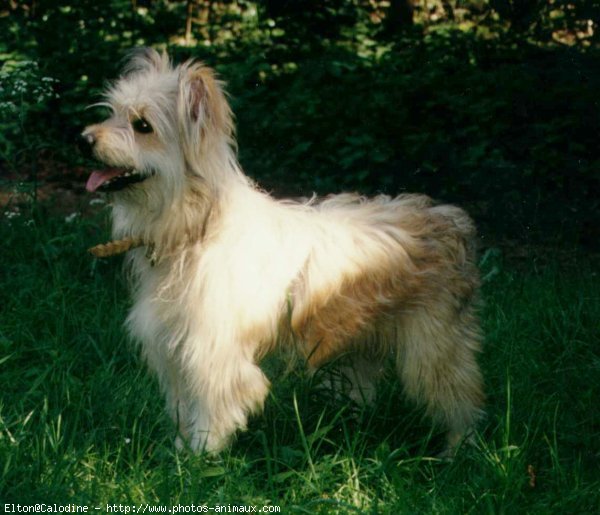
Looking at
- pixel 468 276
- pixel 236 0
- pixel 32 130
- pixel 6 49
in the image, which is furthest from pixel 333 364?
pixel 236 0

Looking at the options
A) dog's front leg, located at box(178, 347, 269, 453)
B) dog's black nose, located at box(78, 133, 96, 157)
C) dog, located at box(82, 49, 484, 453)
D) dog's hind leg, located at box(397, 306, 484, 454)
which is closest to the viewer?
dog's black nose, located at box(78, 133, 96, 157)

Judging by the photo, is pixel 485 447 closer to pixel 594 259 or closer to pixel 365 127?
pixel 594 259

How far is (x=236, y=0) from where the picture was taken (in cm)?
1052

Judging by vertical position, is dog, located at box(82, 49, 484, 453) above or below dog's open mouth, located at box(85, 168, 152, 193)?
below

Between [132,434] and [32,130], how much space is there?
194 inches

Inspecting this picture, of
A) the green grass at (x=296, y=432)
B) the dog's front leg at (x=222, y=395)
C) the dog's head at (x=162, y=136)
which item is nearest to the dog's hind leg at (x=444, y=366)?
the green grass at (x=296, y=432)

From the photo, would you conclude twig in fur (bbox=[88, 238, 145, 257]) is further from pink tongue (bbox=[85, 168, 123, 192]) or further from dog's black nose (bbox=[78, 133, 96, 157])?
dog's black nose (bbox=[78, 133, 96, 157])

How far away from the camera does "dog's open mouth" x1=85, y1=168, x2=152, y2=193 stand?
139 inches

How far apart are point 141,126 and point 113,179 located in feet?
0.76

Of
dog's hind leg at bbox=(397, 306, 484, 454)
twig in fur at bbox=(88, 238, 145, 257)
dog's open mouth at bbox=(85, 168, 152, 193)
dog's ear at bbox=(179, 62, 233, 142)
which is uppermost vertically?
dog's ear at bbox=(179, 62, 233, 142)

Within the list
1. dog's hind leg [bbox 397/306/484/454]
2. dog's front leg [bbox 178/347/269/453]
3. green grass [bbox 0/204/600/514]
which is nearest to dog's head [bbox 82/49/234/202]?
dog's front leg [bbox 178/347/269/453]

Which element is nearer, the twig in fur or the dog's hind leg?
the twig in fur

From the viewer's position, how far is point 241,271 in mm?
3664

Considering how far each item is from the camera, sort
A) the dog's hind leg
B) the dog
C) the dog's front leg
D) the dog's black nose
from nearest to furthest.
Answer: the dog's black nose → the dog → the dog's front leg → the dog's hind leg
